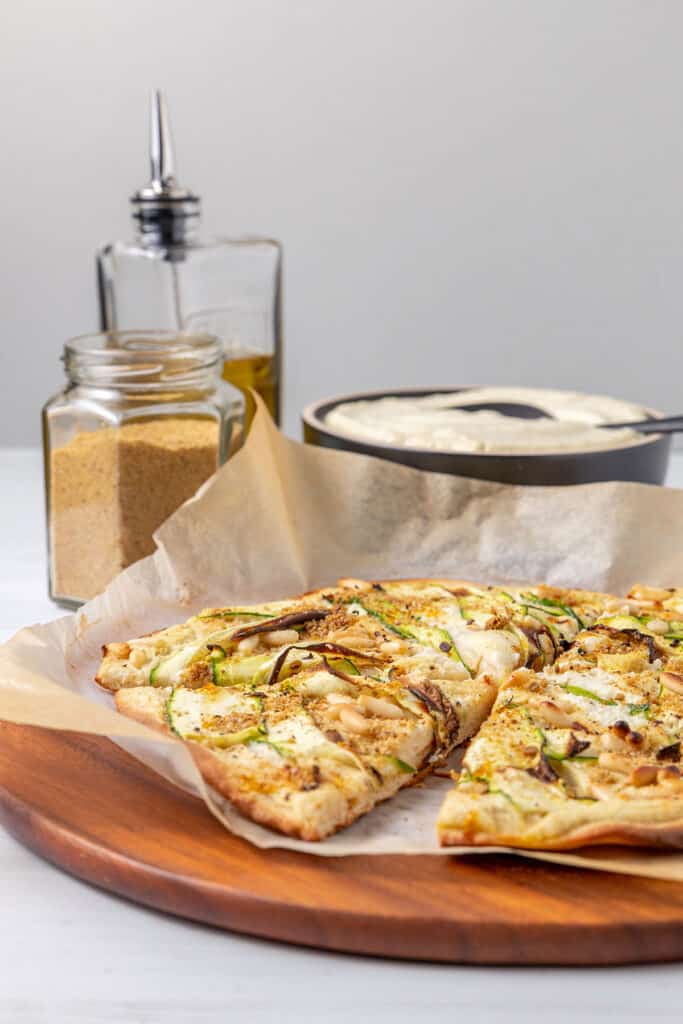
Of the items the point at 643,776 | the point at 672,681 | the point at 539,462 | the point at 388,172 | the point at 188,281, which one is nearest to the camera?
the point at 643,776

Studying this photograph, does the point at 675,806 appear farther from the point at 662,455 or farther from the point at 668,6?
the point at 668,6

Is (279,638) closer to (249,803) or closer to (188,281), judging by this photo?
(249,803)

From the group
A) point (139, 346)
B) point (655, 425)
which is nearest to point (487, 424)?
point (655, 425)

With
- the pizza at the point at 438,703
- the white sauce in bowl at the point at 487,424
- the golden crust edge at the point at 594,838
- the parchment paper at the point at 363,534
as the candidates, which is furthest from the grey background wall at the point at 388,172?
the golden crust edge at the point at 594,838

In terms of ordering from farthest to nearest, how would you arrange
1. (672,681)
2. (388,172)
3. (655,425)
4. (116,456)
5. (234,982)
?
(388,172) < (655,425) < (116,456) < (672,681) < (234,982)

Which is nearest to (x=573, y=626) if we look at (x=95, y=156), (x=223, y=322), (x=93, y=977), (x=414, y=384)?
(x=93, y=977)

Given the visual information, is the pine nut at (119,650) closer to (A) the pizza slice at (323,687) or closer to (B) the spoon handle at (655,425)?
(A) the pizza slice at (323,687)

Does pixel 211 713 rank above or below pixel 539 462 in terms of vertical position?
below
